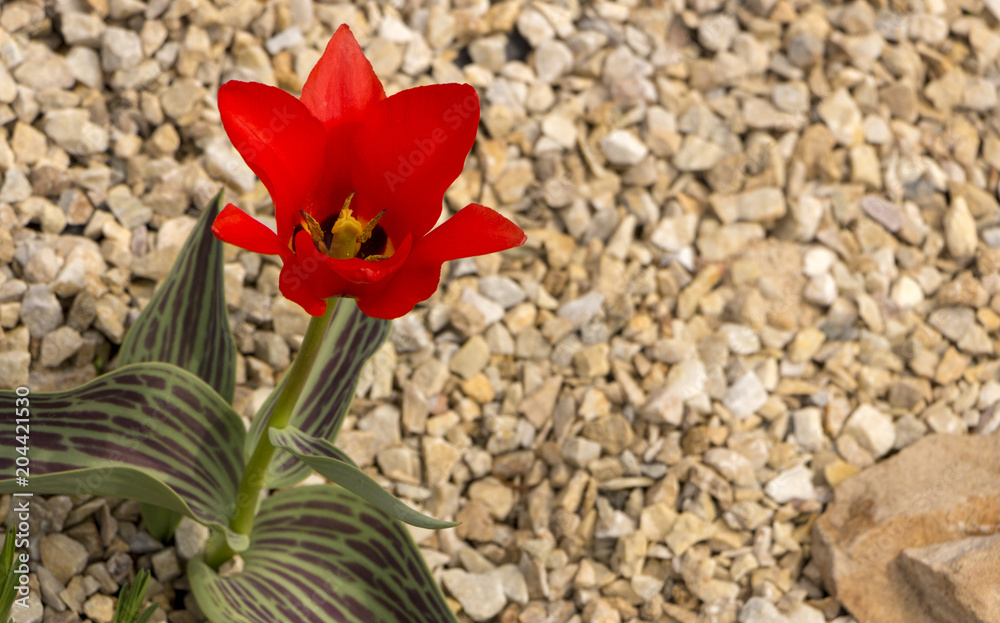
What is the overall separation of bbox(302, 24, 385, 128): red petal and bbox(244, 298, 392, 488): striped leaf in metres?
0.41

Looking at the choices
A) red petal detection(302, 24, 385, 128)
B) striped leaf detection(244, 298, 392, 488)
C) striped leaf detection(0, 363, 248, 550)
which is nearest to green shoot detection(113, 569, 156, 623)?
striped leaf detection(0, 363, 248, 550)

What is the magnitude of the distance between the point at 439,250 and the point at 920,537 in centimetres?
118

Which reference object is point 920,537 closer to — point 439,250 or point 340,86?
point 439,250

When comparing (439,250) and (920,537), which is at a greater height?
(439,250)

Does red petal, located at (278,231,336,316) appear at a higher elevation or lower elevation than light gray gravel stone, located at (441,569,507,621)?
higher

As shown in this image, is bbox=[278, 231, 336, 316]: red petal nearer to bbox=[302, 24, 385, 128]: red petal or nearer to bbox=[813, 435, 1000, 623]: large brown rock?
bbox=[302, 24, 385, 128]: red petal

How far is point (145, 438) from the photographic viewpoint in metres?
1.29

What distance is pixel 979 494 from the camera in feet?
5.45

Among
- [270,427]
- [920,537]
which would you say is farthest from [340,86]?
[920,537]

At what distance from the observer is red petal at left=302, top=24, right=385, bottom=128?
1.06 metres

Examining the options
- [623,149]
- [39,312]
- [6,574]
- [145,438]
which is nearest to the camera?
[6,574]

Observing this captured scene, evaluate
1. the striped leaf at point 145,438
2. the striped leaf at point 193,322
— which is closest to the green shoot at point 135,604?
the striped leaf at point 145,438

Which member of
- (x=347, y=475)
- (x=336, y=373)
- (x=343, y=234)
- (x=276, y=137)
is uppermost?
(x=276, y=137)

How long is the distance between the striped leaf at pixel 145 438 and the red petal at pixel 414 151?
1.49 feet
